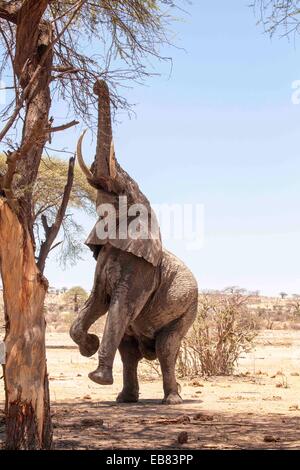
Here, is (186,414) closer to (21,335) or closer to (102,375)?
(102,375)

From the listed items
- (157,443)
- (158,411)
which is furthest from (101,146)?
(157,443)

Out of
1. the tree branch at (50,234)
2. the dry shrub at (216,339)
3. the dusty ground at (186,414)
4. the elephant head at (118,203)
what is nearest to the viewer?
the tree branch at (50,234)

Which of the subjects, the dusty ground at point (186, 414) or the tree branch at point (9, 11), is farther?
the tree branch at point (9, 11)

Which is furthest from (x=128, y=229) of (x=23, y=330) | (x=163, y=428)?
(x=23, y=330)

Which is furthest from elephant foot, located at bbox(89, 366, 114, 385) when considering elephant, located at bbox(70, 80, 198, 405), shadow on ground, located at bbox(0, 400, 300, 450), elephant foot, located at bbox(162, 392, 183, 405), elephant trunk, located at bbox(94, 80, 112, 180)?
elephant trunk, located at bbox(94, 80, 112, 180)

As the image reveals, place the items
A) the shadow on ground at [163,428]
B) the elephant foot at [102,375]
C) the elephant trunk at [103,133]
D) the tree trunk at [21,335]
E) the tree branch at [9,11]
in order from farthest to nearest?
1. the elephant foot at [102,375]
2. the elephant trunk at [103,133]
3. the tree branch at [9,11]
4. the shadow on ground at [163,428]
5. the tree trunk at [21,335]

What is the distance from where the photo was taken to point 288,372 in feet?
53.2

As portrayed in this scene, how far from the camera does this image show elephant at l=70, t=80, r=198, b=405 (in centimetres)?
908

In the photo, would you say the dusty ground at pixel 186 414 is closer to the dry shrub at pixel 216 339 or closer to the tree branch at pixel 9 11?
the dry shrub at pixel 216 339

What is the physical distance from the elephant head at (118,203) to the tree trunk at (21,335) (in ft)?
11.5

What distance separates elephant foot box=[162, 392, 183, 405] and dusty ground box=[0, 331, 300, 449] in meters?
0.12

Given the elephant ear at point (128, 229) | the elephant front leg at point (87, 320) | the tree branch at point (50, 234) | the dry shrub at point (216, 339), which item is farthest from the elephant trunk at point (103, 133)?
the dry shrub at point (216, 339)

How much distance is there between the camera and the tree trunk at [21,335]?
5535mm
